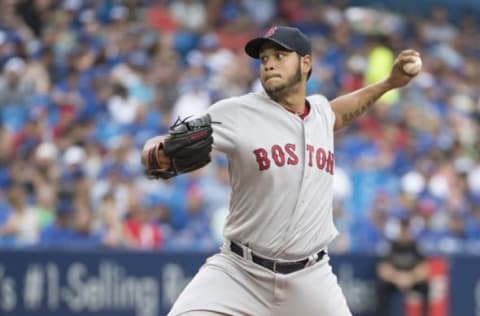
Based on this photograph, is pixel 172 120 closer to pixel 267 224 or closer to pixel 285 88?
pixel 285 88

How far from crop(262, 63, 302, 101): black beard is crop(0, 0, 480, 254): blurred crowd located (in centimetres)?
493

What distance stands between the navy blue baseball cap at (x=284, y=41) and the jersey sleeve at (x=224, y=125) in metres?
0.36

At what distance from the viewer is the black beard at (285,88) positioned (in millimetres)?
6035

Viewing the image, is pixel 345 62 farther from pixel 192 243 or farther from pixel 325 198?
pixel 325 198

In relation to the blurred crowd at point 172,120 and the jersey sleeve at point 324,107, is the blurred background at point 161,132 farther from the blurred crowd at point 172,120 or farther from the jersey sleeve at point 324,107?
the jersey sleeve at point 324,107

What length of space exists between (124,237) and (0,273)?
1.67 m

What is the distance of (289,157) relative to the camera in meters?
5.96

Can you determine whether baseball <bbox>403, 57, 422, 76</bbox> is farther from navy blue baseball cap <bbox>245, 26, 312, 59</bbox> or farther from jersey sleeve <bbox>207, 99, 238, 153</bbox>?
jersey sleeve <bbox>207, 99, 238, 153</bbox>

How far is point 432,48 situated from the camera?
18953 mm

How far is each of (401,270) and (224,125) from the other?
6779 millimetres

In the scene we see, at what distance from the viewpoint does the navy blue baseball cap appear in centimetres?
600

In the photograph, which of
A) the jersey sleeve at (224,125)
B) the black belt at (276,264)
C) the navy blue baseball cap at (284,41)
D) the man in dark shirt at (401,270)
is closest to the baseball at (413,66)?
the navy blue baseball cap at (284,41)

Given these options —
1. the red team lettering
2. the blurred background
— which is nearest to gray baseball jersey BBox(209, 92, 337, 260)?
the red team lettering

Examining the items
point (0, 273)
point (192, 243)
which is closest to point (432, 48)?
point (192, 243)
